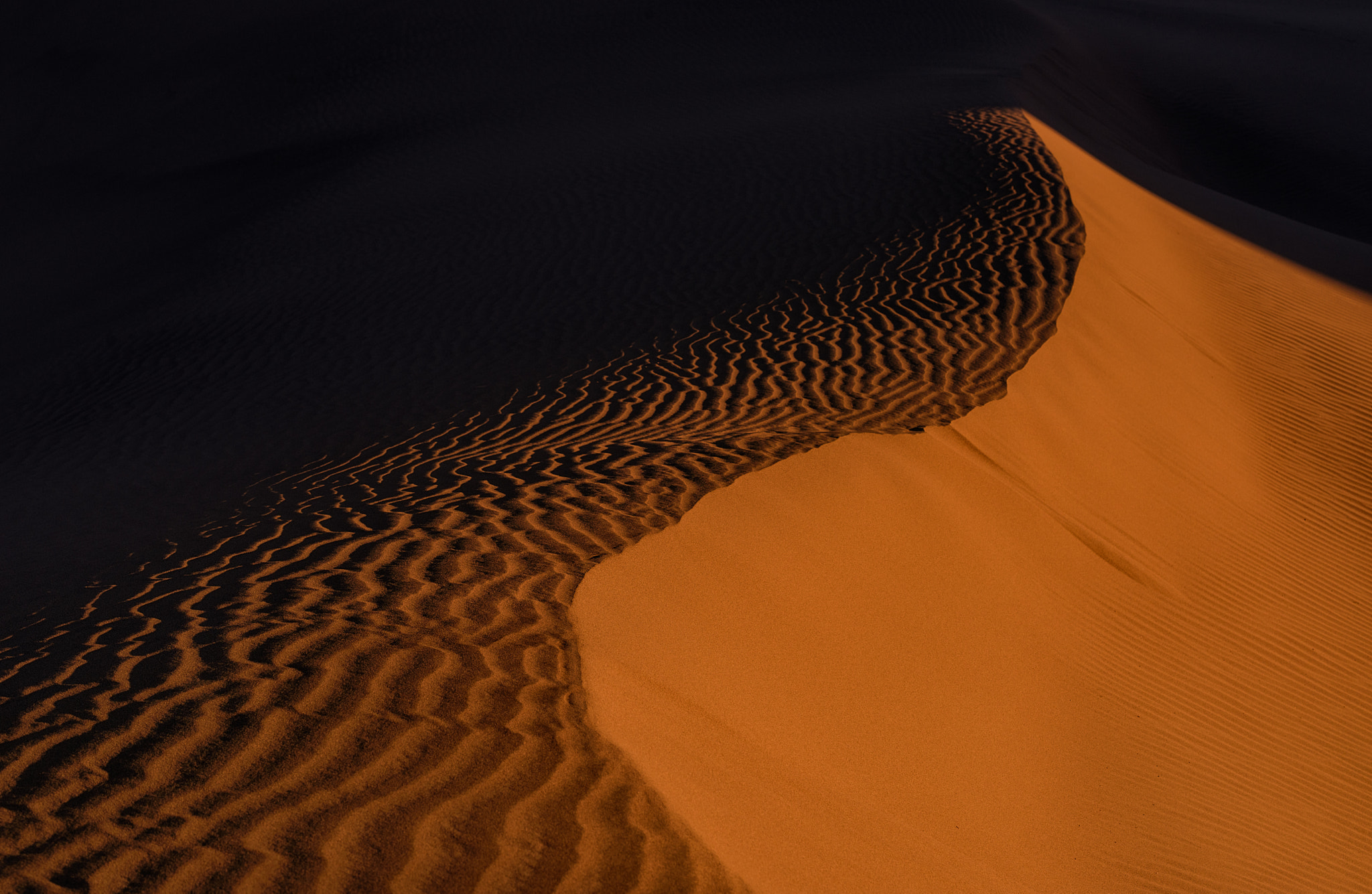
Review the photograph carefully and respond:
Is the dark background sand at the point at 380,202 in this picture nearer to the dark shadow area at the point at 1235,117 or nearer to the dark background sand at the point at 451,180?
the dark background sand at the point at 451,180

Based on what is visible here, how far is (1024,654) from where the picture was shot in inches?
189

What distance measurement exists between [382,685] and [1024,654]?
2.96 metres

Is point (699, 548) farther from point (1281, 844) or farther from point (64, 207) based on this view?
point (64, 207)

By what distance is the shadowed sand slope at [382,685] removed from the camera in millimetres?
2488

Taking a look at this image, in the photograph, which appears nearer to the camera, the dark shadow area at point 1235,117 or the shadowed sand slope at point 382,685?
the shadowed sand slope at point 382,685

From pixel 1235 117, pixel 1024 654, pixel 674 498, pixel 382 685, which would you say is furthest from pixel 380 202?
pixel 1235 117

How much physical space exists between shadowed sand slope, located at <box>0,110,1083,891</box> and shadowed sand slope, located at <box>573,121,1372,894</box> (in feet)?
0.77

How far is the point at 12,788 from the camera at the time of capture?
8.89 feet

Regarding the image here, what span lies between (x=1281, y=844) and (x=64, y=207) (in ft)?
68.3

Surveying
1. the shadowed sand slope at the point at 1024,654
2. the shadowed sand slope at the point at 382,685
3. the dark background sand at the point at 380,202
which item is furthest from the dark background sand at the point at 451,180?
the shadowed sand slope at the point at 1024,654

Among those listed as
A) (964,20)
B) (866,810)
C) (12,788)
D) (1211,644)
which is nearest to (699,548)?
(866,810)

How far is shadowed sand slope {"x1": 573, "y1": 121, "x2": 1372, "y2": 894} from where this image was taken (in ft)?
10.8

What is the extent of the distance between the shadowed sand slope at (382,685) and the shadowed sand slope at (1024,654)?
23cm

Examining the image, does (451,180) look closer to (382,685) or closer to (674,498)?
(674,498)
